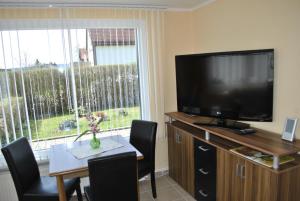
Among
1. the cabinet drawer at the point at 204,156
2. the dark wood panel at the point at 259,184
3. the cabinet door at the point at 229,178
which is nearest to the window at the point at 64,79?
the cabinet drawer at the point at 204,156

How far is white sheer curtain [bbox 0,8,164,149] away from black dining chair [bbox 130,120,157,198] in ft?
1.17

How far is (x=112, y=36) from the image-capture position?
10.2 ft

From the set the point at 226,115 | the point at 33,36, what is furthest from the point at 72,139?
the point at 226,115

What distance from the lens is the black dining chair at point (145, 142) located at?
2.77m

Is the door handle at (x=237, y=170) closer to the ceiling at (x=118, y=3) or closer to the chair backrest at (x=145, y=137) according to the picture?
the chair backrest at (x=145, y=137)

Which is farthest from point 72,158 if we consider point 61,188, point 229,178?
point 229,178

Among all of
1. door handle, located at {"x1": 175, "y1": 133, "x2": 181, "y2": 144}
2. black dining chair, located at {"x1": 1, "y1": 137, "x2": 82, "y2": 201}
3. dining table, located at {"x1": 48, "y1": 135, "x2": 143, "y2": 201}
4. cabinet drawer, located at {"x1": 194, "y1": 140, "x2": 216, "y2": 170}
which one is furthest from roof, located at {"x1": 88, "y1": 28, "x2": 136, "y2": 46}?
cabinet drawer, located at {"x1": 194, "y1": 140, "x2": 216, "y2": 170}

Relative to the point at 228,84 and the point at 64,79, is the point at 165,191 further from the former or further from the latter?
the point at 64,79

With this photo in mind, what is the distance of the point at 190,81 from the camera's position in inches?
118

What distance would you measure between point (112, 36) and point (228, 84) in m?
1.64

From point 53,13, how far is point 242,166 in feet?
8.99

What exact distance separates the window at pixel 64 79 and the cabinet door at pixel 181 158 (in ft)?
2.35

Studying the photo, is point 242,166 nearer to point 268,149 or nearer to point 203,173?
point 268,149

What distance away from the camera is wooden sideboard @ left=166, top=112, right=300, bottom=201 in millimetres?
1821
